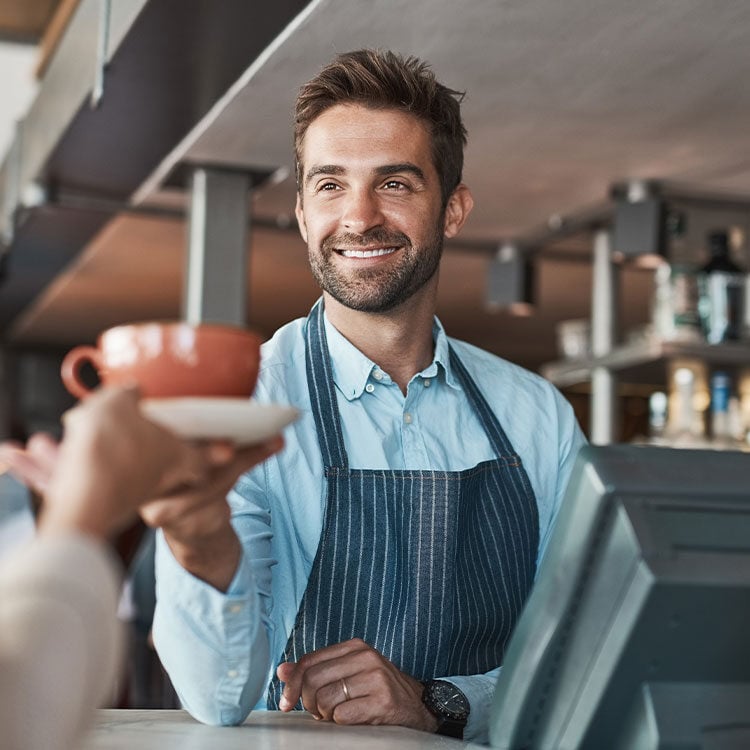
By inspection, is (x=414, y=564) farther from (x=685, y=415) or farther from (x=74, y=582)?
(x=685, y=415)

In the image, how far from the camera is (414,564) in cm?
176

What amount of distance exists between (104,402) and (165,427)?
0.33 feet

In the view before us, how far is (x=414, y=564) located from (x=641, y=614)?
77 cm

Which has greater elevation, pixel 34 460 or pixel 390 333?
pixel 390 333

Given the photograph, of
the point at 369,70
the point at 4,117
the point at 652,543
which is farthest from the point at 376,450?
the point at 4,117

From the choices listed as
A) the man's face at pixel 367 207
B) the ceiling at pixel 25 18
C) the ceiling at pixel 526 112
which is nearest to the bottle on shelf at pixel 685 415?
the ceiling at pixel 526 112

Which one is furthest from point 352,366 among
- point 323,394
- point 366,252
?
point 366,252

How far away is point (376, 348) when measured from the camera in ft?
6.44

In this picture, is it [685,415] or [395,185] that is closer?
[395,185]

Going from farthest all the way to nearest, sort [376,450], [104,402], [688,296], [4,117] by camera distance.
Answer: [4,117] < [688,296] < [376,450] < [104,402]

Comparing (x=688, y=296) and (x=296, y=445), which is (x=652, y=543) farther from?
(x=688, y=296)

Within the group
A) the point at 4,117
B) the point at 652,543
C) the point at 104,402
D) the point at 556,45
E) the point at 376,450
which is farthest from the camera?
the point at 4,117

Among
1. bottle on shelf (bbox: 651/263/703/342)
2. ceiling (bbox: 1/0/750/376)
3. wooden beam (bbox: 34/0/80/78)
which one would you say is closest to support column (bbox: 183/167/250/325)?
ceiling (bbox: 1/0/750/376)

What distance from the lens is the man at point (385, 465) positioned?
1.63 metres
